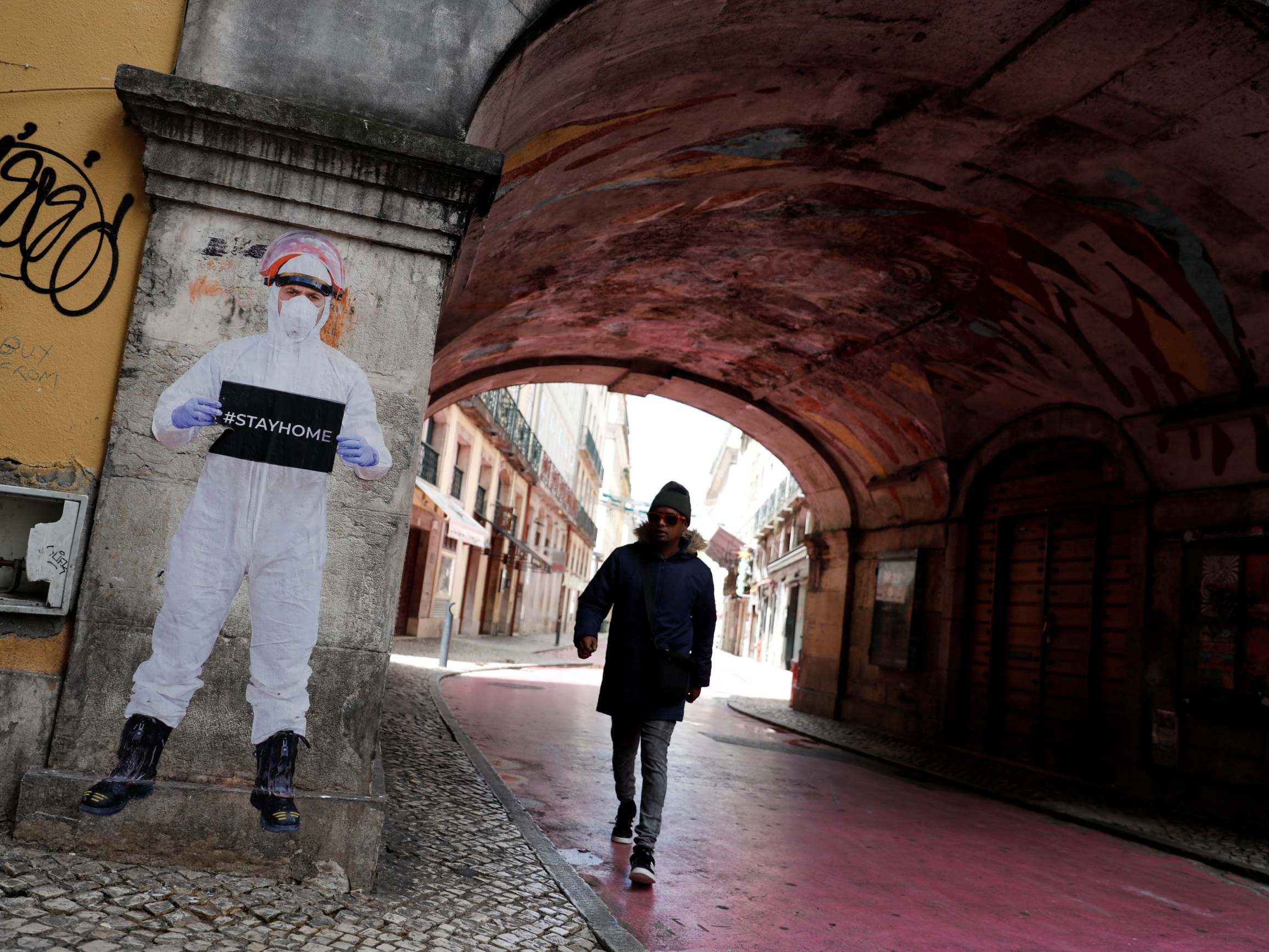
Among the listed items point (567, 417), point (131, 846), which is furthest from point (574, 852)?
point (567, 417)

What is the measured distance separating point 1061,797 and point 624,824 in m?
5.29

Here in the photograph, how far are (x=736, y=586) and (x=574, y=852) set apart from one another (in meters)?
45.9

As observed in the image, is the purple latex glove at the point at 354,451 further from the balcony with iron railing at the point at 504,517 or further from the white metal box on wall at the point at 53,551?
the balcony with iron railing at the point at 504,517

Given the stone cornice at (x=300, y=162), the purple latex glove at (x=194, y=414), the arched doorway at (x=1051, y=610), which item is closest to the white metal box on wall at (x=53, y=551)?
the purple latex glove at (x=194, y=414)

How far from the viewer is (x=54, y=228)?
3.93 metres

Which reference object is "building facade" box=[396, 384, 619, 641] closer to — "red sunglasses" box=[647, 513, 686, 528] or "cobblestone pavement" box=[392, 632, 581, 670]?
"cobblestone pavement" box=[392, 632, 581, 670]

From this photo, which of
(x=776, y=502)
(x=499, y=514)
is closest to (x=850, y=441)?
(x=499, y=514)

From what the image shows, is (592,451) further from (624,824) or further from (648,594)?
(648,594)

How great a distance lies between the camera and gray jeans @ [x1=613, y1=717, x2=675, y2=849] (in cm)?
451

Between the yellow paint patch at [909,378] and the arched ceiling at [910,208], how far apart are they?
0.16ft

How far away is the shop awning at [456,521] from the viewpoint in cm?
2055

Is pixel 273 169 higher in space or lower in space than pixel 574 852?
higher

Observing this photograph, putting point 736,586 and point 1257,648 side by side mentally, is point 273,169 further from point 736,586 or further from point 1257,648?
point 736,586

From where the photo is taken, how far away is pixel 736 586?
50344 millimetres
